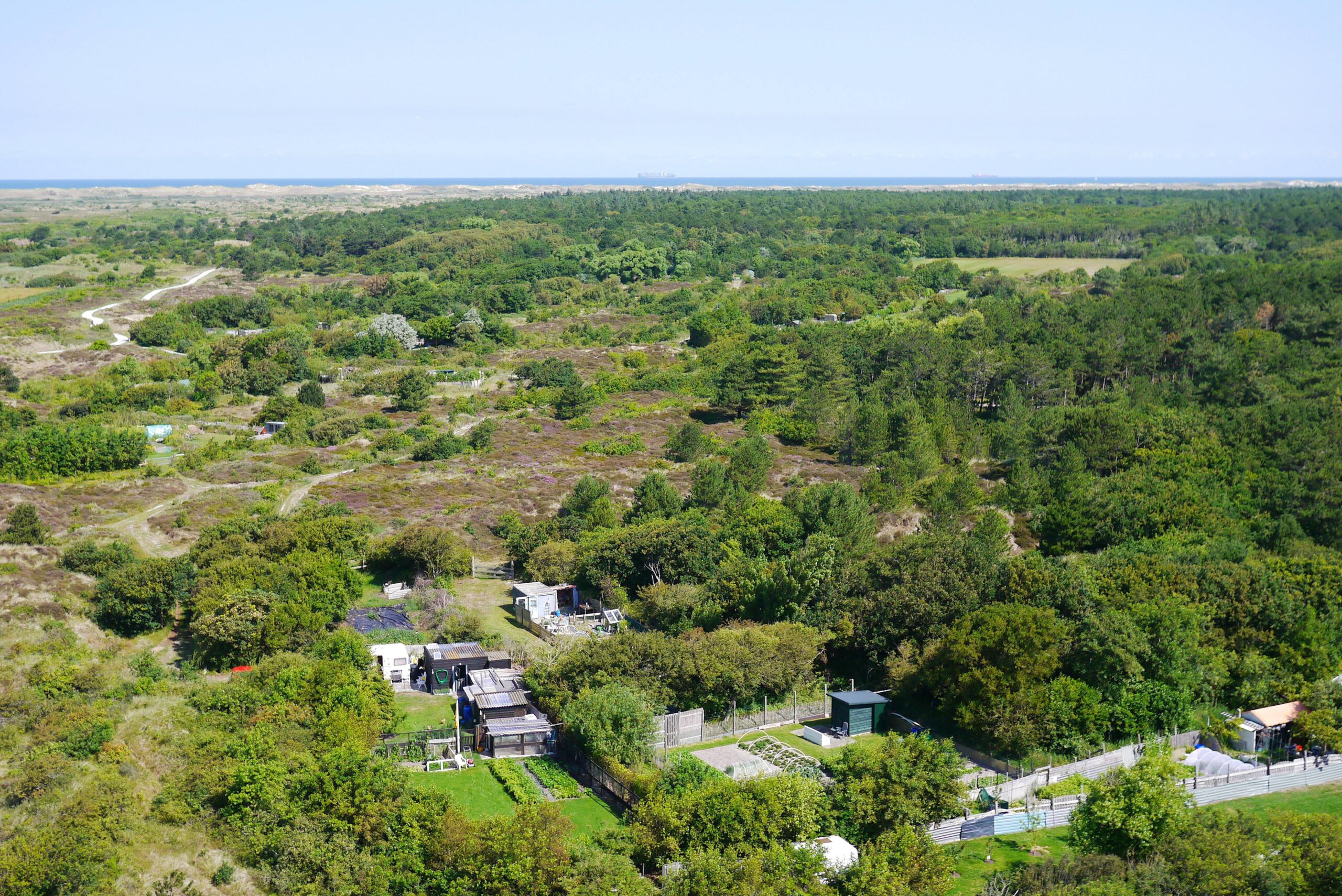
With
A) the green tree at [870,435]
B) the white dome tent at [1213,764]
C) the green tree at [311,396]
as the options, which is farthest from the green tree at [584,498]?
the green tree at [311,396]

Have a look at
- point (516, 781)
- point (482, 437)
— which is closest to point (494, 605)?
point (516, 781)

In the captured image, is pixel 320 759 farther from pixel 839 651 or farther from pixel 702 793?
pixel 839 651

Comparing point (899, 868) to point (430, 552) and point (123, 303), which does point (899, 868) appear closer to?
point (430, 552)

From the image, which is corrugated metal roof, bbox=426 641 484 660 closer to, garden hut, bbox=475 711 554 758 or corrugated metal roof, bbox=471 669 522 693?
corrugated metal roof, bbox=471 669 522 693

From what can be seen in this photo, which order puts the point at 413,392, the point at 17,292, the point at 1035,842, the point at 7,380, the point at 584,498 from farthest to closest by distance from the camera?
the point at 17,292
the point at 413,392
the point at 7,380
the point at 584,498
the point at 1035,842

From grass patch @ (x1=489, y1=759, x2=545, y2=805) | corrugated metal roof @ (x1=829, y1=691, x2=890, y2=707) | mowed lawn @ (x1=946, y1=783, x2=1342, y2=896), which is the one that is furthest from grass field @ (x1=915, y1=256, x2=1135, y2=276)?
grass patch @ (x1=489, y1=759, x2=545, y2=805)
